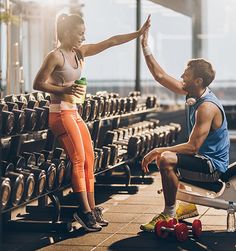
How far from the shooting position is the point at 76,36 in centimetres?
414

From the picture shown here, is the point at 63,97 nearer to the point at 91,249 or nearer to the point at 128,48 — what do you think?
the point at 91,249

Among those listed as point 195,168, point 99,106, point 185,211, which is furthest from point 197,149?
point 99,106

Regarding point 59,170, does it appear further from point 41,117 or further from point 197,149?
point 197,149

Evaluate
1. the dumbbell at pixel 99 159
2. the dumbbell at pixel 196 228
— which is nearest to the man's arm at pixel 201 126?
the dumbbell at pixel 196 228

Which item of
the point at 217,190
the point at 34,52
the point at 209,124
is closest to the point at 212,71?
the point at 209,124

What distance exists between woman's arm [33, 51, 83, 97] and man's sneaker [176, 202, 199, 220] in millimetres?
812

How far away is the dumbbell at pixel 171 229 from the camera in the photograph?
3.85 metres

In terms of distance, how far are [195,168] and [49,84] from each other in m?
0.82

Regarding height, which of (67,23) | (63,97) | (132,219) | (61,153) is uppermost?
(67,23)

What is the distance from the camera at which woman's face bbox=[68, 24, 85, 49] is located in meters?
4.12

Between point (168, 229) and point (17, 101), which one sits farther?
point (17, 101)

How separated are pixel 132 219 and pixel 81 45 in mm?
968

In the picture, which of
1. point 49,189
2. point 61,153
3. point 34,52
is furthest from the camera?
point 34,52

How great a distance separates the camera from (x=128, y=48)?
7570 mm
